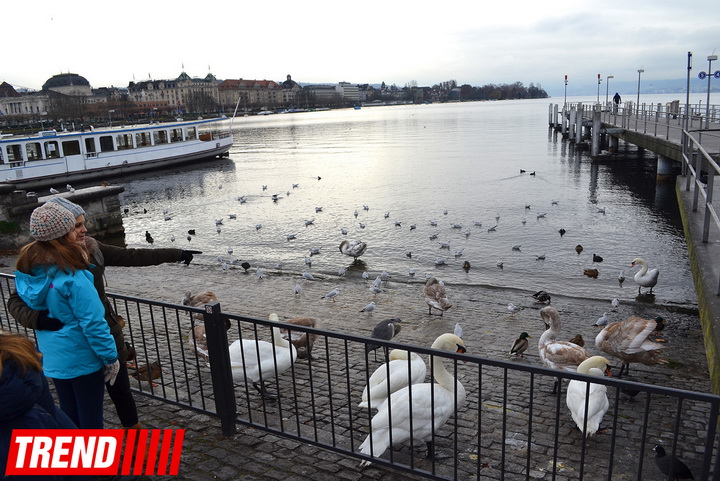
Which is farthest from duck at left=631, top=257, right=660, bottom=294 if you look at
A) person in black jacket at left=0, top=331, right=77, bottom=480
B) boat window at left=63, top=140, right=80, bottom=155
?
boat window at left=63, top=140, right=80, bottom=155

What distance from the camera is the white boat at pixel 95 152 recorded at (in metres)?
35.1

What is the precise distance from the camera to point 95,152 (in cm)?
3984

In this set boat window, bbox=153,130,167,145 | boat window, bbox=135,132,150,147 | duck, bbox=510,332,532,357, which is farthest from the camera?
boat window, bbox=153,130,167,145

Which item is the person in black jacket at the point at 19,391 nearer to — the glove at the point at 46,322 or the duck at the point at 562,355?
the glove at the point at 46,322

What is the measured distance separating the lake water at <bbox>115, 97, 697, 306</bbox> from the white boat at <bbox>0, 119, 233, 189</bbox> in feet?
5.86

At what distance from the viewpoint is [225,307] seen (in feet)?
36.7

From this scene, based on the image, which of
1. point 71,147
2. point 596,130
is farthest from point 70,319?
point 596,130

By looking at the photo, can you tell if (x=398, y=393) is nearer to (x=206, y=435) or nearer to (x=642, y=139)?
(x=206, y=435)

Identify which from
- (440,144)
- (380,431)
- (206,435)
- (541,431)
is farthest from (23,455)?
(440,144)

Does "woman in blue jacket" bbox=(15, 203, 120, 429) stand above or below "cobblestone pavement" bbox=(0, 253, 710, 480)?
above

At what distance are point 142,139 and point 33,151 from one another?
8.91 m

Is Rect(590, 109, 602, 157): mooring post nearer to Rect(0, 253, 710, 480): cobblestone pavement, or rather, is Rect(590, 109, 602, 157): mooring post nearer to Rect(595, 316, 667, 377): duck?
Rect(0, 253, 710, 480): cobblestone pavement

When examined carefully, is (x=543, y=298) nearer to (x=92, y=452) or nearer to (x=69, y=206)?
(x=92, y=452)

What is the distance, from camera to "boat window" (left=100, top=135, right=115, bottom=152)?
40938 mm
